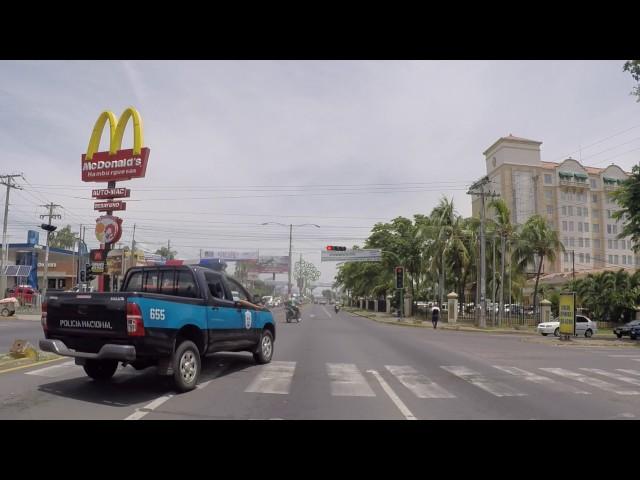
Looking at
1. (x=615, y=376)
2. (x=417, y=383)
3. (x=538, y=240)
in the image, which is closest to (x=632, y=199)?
(x=538, y=240)

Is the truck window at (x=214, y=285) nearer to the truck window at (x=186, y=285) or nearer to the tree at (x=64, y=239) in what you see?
the truck window at (x=186, y=285)

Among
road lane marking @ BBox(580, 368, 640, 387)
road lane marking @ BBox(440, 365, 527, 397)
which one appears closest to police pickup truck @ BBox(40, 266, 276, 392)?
road lane marking @ BBox(440, 365, 527, 397)

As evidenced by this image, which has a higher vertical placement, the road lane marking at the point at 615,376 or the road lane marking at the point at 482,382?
the road lane marking at the point at 482,382

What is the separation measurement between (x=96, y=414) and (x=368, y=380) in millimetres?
5132

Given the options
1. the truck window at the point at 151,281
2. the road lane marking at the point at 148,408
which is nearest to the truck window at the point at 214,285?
the truck window at the point at 151,281

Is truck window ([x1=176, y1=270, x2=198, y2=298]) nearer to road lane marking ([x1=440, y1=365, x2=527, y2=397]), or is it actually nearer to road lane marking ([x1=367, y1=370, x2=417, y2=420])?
road lane marking ([x1=367, y1=370, x2=417, y2=420])

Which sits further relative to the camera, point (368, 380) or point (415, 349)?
point (415, 349)

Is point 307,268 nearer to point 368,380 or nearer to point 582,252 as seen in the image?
point 582,252

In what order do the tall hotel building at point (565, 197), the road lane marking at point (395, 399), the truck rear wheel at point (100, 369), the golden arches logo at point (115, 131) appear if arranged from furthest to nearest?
the tall hotel building at point (565, 197) → the golden arches logo at point (115, 131) → the truck rear wheel at point (100, 369) → the road lane marking at point (395, 399)

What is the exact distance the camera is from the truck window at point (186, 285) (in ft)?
29.6

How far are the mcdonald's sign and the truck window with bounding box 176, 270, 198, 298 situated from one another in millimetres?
13588

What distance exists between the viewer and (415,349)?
17094 millimetres

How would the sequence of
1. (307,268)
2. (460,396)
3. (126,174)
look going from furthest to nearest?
(307,268), (126,174), (460,396)
